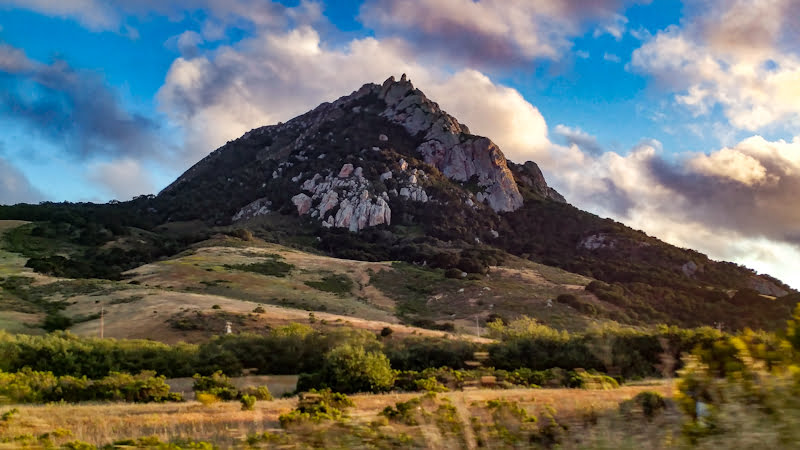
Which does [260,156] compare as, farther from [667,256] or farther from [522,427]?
[522,427]

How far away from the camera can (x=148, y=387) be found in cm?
2222

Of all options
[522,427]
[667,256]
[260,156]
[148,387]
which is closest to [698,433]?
[522,427]

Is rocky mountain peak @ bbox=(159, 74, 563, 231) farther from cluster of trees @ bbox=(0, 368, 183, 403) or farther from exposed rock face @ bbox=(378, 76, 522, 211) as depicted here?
cluster of trees @ bbox=(0, 368, 183, 403)

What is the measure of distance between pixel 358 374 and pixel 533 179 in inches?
6931

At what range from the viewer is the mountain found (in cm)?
8162

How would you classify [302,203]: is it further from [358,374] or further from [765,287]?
[358,374]

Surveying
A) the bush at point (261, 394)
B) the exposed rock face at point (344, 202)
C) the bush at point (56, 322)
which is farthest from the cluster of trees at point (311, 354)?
the exposed rock face at point (344, 202)

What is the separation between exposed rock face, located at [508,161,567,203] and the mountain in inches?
30.6

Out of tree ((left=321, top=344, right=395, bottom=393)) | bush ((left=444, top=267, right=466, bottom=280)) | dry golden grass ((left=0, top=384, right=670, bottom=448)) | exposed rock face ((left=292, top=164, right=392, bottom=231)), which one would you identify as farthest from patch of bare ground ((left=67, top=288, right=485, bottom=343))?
exposed rock face ((left=292, top=164, right=392, bottom=231))

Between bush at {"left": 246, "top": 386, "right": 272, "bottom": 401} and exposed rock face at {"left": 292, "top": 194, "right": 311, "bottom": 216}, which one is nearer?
bush at {"left": 246, "top": 386, "right": 272, "bottom": 401}

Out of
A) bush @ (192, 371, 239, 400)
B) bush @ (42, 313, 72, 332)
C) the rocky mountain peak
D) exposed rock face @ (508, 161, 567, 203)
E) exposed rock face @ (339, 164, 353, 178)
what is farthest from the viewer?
exposed rock face @ (508, 161, 567, 203)

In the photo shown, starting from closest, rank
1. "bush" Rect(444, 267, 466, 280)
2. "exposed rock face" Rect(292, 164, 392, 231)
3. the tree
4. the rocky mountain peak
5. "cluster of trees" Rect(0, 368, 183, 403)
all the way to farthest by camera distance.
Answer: "cluster of trees" Rect(0, 368, 183, 403) < the tree < "bush" Rect(444, 267, 466, 280) < "exposed rock face" Rect(292, 164, 392, 231) < the rocky mountain peak

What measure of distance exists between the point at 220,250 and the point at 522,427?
87.0 metres

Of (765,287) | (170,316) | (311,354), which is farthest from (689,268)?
(170,316)
